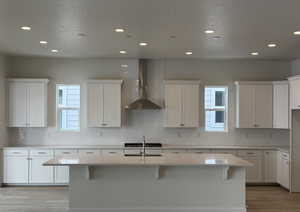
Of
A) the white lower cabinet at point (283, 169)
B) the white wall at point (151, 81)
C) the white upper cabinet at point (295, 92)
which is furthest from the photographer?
the white wall at point (151, 81)

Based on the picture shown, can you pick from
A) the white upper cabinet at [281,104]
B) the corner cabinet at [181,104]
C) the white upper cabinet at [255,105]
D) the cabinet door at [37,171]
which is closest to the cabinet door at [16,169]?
the cabinet door at [37,171]

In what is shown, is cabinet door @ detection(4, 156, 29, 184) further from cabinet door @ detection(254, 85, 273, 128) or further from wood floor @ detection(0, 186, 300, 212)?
cabinet door @ detection(254, 85, 273, 128)

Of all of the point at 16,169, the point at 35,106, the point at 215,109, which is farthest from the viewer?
the point at 215,109

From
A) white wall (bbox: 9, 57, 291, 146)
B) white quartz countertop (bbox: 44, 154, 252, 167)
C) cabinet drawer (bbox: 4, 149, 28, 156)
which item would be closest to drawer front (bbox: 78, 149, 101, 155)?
white wall (bbox: 9, 57, 291, 146)

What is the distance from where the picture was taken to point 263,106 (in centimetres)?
816

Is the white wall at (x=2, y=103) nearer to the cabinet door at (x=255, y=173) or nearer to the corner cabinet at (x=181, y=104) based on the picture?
the corner cabinet at (x=181, y=104)

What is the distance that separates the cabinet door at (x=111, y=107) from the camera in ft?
26.5

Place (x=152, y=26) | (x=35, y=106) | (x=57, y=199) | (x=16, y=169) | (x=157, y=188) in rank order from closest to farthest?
(x=152, y=26), (x=157, y=188), (x=57, y=199), (x=16, y=169), (x=35, y=106)

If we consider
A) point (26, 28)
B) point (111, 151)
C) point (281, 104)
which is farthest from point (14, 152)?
point (281, 104)

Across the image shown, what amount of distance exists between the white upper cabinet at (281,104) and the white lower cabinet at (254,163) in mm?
800

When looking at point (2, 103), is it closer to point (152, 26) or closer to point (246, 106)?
point (152, 26)

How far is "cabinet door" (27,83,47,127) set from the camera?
802 cm

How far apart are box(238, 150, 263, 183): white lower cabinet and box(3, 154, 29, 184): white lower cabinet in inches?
185

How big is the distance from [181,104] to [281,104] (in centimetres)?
221
